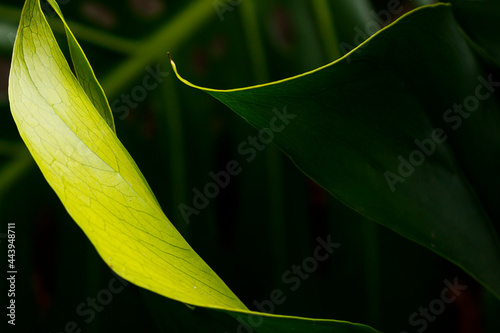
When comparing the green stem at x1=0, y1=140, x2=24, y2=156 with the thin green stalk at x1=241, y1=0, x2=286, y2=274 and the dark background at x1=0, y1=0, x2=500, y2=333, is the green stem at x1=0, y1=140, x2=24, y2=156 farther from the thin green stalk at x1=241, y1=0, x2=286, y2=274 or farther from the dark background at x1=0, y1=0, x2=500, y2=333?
the thin green stalk at x1=241, y1=0, x2=286, y2=274

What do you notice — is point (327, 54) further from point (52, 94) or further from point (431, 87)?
point (52, 94)

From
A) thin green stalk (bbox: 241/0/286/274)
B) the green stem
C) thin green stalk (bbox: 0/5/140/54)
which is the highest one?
thin green stalk (bbox: 0/5/140/54)

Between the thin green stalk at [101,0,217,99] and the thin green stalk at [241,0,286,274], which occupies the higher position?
the thin green stalk at [101,0,217,99]

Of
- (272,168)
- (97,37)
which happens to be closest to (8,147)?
(97,37)

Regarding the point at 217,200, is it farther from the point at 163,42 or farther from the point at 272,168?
the point at 163,42

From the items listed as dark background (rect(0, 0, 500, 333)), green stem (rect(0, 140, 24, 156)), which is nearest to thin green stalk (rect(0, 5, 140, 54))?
dark background (rect(0, 0, 500, 333))

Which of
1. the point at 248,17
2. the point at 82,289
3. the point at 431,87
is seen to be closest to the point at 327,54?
the point at 248,17
